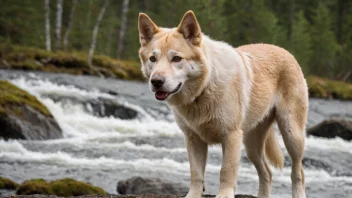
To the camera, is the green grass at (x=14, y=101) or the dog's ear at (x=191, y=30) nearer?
the dog's ear at (x=191, y=30)

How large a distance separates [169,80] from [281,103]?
2.13 metres

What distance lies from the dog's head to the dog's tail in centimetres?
206

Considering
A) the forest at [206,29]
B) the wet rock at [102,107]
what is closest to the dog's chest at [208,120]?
the wet rock at [102,107]

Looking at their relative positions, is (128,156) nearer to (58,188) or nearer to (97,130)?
(97,130)

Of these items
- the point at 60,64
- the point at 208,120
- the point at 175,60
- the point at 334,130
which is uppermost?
the point at 175,60

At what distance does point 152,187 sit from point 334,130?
8.83m

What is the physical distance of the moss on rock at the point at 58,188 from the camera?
9375 millimetres

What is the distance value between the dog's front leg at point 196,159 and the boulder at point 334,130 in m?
11.4

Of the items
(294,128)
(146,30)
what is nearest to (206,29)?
(294,128)

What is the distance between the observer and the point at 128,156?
12.9 metres

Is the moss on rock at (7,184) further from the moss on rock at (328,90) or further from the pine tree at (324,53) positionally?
the pine tree at (324,53)

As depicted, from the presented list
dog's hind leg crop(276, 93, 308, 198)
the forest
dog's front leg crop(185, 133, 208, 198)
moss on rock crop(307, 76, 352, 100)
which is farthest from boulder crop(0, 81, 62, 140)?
moss on rock crop(307, 76, 352, 100)

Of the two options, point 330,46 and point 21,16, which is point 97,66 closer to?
point 21,16

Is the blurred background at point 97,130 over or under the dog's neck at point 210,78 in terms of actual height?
under
